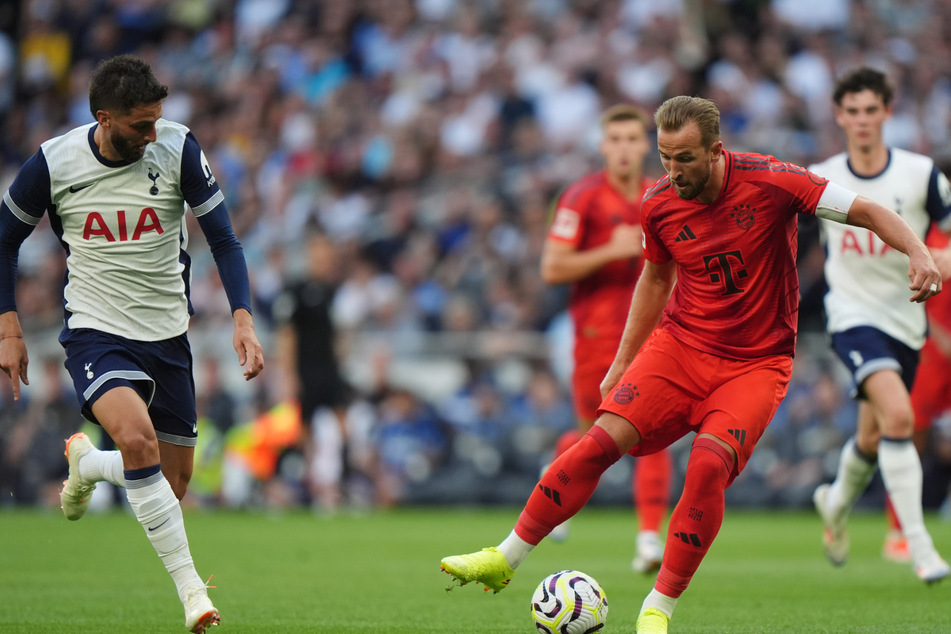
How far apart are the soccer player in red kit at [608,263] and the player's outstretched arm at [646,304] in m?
2.72

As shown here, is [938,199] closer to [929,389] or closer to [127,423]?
[929,389]

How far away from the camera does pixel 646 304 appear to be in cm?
579

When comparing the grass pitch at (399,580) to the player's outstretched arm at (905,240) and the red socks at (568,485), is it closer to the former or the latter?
the red socks at (568,485)

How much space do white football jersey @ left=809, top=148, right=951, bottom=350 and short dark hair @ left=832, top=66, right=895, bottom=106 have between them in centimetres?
38

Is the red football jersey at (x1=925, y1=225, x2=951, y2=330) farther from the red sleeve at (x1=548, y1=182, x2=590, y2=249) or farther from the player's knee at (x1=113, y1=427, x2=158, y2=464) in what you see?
the player's knee at (x1=113, y1=427, x2=158, y2=464)

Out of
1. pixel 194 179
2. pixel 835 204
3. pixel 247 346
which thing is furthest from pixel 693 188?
pixel 194 179

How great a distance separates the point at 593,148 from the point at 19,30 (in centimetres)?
1246

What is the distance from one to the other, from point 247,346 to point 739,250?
2.24 metres

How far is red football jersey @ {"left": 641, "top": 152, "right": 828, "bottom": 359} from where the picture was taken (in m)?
5.38

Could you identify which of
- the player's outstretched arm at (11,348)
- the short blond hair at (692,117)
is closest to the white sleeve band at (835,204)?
the short blond hair at (692,117)

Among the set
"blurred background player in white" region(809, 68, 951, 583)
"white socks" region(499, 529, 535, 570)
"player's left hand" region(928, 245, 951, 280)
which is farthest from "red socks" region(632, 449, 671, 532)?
"white socks" region(499, 529, 535, 570)

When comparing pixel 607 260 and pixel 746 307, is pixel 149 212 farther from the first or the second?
pixel 607 260

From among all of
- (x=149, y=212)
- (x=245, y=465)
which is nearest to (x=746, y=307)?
(x=149, y=212)

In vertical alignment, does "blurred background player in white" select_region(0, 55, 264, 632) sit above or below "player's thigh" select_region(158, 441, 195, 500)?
above
